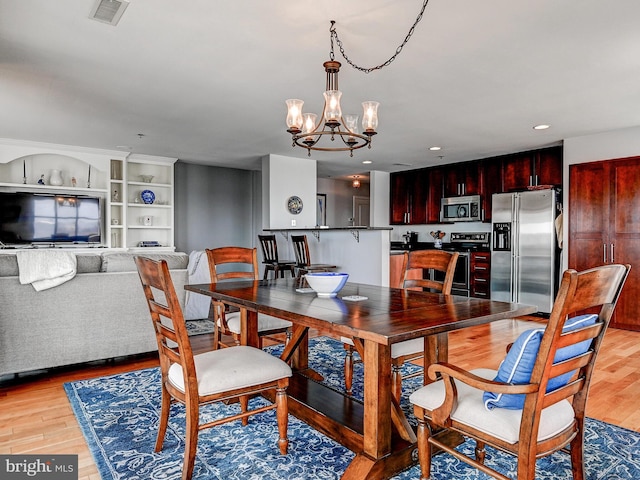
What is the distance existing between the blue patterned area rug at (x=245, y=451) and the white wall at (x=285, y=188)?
440 cm

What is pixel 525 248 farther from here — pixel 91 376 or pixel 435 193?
pixel 91 376

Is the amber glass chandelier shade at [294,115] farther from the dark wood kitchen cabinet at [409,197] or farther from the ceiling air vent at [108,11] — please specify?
the dark wood kitchen cabinet at [409,197]

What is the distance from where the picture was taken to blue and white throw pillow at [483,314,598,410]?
131 centimetres

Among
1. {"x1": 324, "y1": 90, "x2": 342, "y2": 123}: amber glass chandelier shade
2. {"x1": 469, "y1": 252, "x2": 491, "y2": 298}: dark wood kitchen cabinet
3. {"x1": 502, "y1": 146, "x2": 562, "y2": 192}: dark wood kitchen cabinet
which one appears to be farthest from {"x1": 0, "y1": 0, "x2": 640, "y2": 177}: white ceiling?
{"x1": 469, "y1": 252, "x2": 491, "y2": 298}: dark wood kitchen cabinet

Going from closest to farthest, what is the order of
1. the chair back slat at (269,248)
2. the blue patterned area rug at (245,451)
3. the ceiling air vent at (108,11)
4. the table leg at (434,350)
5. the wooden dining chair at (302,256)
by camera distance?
the blue patterned area rug at (245,451), the table leg at (434,350), the ceiling air vent at (108,11), the wooden dining chair at (302,256), the chair back slat at (269,248)

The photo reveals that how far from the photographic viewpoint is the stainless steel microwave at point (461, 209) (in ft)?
23.2

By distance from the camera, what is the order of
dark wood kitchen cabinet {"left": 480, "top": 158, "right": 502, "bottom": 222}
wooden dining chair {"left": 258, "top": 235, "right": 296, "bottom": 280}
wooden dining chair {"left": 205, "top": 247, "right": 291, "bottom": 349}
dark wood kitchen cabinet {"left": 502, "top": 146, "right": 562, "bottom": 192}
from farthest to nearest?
dark wood kitchen cabinet {"left": 480, "top": 158, "right": 502, "bottom": 222} < dark wood kitchen cabinet {"left": 502, "top": 146, "right": 562, "bottom": 192} < wooden dining chair {"left": 258, "top": 235, "right": 296, "bottom": 280} < wooden dining chair {"left": 205, "top": 247, "right": 291, "bottom": 349}

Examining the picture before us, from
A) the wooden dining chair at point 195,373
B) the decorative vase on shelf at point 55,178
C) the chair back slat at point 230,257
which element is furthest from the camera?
the decorative vase on shelf at point 55,178

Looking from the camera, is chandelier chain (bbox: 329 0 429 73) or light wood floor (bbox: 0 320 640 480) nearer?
light wood floor (bbox: 0 320 640 480)

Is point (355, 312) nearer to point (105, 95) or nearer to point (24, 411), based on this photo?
point (24, 411)

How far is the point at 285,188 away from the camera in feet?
22.7

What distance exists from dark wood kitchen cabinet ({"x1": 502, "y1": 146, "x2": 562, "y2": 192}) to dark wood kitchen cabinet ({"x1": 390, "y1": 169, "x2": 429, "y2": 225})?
158 cm

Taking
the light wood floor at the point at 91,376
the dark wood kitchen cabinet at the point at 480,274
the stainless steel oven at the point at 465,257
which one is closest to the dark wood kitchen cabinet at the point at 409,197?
the stainless steel oven at the point at 465,257

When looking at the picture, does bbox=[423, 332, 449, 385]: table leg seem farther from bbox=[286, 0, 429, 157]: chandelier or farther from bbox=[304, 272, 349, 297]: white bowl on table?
bbox=[286, 0, 429, 157]: chandelier
